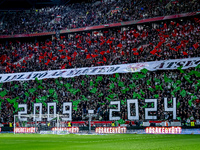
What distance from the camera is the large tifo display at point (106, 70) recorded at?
3156 centimetres

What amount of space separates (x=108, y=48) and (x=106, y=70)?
4726mm

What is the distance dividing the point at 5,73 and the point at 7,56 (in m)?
3.65

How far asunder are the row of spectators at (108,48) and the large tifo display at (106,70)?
117 centimetres

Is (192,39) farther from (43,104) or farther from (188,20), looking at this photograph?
(43,104)

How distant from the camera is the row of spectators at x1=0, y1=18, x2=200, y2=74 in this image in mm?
34906

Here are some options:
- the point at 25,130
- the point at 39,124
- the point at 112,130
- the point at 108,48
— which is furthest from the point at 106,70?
the point at 25,130

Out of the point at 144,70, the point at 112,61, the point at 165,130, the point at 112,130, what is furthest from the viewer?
the point at 112,61

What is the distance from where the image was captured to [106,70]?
117ft

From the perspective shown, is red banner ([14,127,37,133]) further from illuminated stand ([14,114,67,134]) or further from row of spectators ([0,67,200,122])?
row of spectators ([0,67,200,122])

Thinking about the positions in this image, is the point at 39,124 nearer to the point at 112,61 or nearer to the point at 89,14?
the point at 112,61

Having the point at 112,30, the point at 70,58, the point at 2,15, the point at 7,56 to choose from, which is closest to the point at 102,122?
the point at 70,58

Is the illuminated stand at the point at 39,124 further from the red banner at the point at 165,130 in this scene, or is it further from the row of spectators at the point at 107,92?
the red banner at the point at 165,130

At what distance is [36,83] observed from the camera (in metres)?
39.5

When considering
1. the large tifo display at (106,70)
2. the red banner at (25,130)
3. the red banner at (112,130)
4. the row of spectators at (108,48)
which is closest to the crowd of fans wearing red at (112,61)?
the row of spectators at (108,48)
